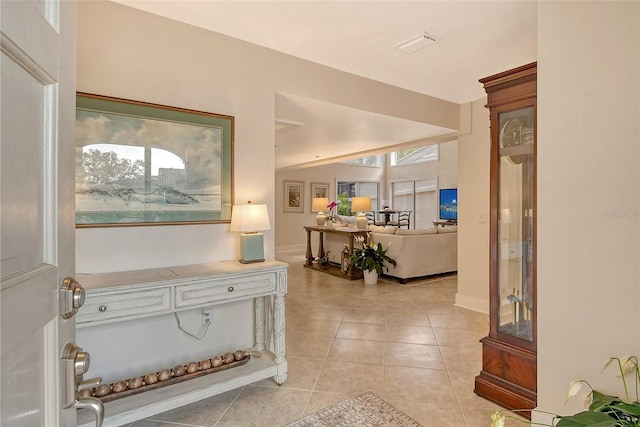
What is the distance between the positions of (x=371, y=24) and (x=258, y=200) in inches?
59.7

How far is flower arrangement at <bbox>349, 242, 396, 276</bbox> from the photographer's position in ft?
17.4

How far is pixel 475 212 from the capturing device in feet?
13.3

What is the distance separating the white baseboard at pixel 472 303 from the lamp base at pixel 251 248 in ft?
9.21

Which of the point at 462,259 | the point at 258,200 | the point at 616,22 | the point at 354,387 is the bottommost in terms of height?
the point at 354,387

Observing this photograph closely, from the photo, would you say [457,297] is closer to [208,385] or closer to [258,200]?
[258,200]

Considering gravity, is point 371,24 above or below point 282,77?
above

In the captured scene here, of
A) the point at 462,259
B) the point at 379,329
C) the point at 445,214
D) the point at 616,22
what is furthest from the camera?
the point at 445,214

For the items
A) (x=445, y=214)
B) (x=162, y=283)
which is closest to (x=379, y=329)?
(x=162, y=283)

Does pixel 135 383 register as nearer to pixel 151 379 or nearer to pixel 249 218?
pixel 151 379

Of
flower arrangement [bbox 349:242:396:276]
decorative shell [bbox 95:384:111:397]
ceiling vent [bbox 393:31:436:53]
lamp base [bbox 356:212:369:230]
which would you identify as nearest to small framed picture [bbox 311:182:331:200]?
lamp base [bbox 356:212:369:230]

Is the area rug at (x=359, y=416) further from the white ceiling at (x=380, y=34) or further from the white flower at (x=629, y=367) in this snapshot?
the white ceiling at (x=380, y=34)

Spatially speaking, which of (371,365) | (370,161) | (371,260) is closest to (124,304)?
(371,365)

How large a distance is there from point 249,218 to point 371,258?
3267 mm

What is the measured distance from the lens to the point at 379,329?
135 inches
